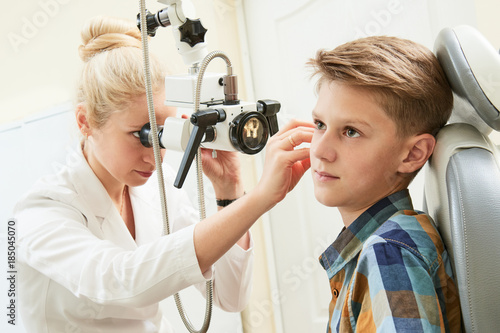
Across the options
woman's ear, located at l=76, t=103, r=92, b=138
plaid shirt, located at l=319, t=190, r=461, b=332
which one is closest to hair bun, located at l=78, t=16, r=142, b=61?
woman's ear, located at l=76, t=103, r=92, b=138

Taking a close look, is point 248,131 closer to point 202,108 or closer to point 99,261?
point 202,108

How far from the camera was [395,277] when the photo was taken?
0.68 meters

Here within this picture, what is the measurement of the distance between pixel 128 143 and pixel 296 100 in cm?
132

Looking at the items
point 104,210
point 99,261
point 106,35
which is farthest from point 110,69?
point 99,261

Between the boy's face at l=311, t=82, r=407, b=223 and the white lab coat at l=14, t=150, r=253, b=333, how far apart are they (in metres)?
0.30

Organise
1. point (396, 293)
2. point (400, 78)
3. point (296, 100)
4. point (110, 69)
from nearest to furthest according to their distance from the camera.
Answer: point (396, 293) < point (400, 78) < point (110, 69) < point (296, 100)

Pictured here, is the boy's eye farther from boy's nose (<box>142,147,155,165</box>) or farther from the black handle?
boy's nose (<box>142,147,155,165</box>)

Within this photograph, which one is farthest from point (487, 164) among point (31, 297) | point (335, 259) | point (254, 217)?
point (31, 297)

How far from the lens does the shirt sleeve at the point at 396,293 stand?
25.8 inches

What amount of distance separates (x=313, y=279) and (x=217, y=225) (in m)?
1.57

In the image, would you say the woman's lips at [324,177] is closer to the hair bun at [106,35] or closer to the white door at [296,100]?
the hair bun at [106,35]

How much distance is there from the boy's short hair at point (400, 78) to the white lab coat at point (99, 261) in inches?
17.2

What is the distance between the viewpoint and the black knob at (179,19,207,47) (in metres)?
1.02

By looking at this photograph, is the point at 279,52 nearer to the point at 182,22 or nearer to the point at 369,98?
the point at 182,22
